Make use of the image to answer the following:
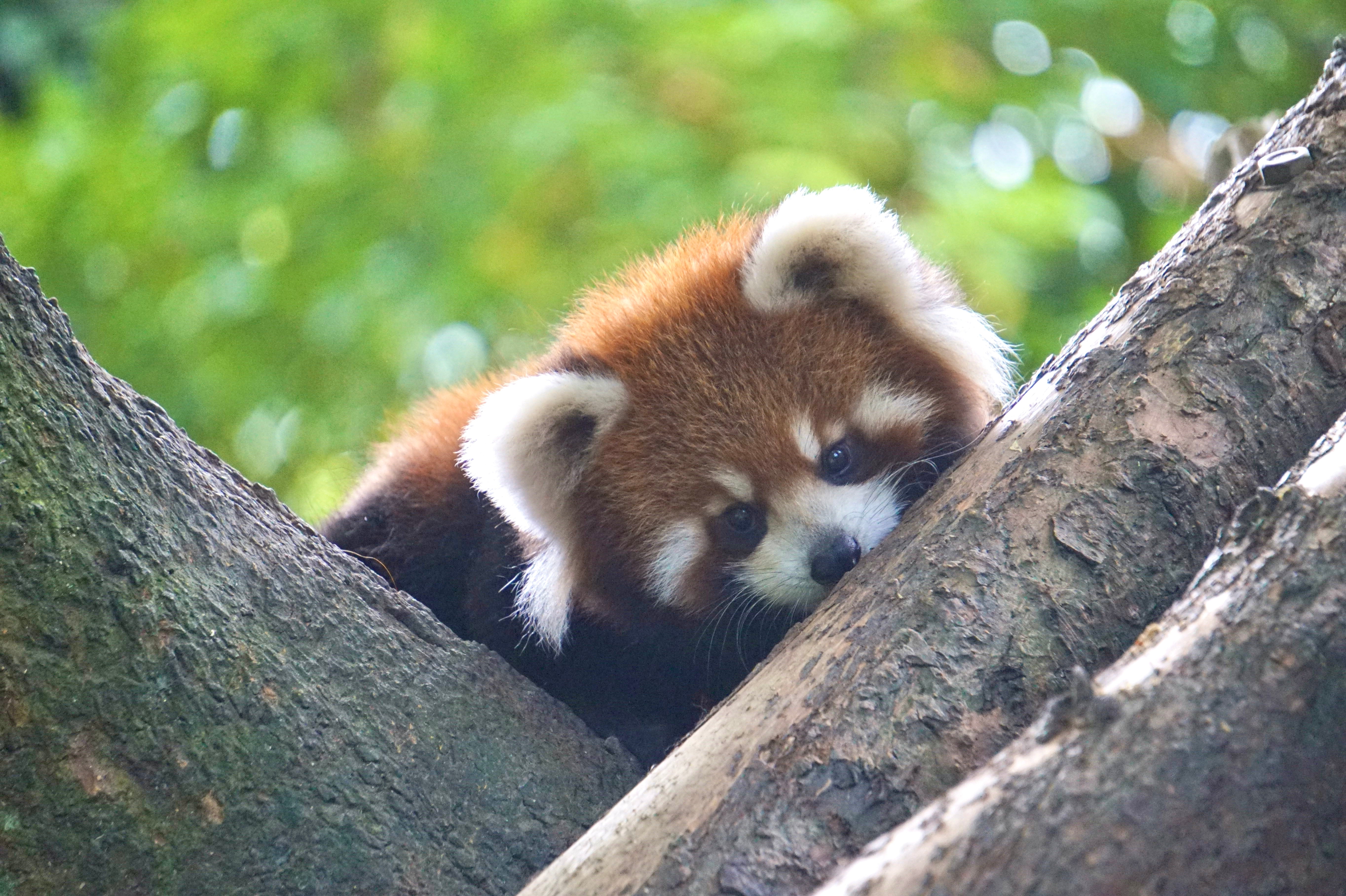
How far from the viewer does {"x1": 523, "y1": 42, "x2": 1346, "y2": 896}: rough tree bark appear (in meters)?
1.84

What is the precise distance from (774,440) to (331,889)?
144cm

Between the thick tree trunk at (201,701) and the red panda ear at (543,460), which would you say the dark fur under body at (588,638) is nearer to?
the red panda ear at (543,460)

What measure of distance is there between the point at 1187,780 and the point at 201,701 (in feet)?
5.34

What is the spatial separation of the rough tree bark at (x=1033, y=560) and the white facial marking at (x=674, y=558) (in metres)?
0.85

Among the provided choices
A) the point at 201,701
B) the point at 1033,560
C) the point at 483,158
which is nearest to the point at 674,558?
the point at 1033,560

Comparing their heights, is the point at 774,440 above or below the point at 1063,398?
above

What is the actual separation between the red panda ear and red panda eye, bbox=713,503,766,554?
40 cm

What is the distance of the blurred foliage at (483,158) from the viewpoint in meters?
4.65

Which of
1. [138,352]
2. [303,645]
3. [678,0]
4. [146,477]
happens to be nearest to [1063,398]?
[303,645]

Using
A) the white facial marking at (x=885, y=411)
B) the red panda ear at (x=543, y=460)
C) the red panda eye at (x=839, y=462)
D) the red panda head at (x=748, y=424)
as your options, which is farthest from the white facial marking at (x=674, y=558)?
the white facial marking at (x=885, y=411)

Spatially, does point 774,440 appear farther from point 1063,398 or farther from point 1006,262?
point 1006,262

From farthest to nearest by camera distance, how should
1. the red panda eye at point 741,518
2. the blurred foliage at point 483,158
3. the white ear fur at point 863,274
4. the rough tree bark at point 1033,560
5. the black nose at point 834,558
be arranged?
the blurred foliage at point 483,158
the red panda eye at point 741,518
the white ear fur at point 863,274
the black nose at point 834,558
the rough tree bark at point 1033,560

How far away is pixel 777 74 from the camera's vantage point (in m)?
4.75

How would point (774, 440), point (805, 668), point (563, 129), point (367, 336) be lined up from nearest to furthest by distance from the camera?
1. point (805, 668)
2. point (774, 440)
3. point (563, 129)
4. point (367, 336)
